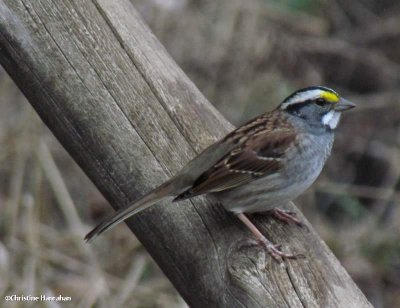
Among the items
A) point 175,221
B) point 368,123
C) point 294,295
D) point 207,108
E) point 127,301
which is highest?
point 207,108

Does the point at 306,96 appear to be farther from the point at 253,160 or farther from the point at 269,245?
the point at 269,245

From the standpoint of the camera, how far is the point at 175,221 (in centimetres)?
307

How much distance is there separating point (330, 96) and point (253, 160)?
0.43m

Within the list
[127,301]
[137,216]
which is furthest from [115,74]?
[127,301]

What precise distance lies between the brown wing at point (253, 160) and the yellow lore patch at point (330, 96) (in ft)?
0.65

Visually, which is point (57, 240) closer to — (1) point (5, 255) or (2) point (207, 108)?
(1) point (5, 255)

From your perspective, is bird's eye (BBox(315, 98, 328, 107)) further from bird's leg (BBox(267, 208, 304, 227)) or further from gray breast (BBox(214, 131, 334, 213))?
bird's leg (BBox(267, 208, 304, 227))

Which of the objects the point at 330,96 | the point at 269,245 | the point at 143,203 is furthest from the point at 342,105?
the point at 143,203

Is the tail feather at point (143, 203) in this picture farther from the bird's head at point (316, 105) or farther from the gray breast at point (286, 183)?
the bird's head at point (316, 105)

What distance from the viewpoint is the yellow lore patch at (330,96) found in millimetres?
3615

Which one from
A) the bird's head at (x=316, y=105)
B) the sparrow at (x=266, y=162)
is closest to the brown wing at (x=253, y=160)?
the sparrow at (x=266, y=162)

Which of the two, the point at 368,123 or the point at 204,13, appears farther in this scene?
the point at 368,123

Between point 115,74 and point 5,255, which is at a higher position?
point 115,74

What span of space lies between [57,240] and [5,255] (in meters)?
0.40
